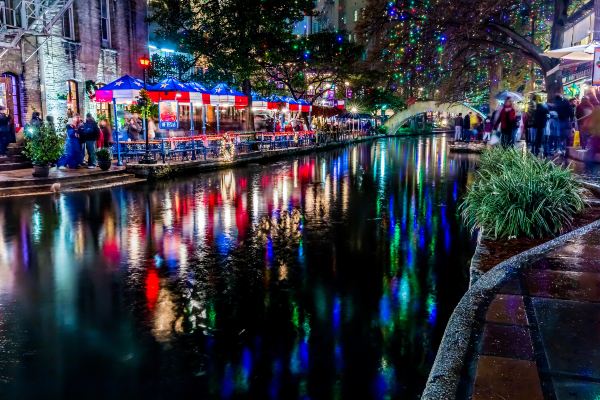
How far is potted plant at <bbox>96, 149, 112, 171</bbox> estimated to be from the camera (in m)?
19.8

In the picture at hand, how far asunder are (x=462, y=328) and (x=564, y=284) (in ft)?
6.27

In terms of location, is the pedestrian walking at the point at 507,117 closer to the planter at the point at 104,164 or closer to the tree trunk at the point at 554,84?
the tree trunk at the point at 554,84

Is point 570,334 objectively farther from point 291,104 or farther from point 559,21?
point 291,104

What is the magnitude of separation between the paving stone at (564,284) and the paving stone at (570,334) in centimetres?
22

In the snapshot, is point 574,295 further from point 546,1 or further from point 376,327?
point 546,1

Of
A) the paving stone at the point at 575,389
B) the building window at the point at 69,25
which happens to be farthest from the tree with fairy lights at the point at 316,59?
the paving stone at the point at 575,389

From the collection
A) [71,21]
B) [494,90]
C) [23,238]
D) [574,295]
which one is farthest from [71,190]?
[494,90]

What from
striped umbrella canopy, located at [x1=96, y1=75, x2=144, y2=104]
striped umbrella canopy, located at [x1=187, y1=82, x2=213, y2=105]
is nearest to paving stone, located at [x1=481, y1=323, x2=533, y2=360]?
striped umbrella canopy, located at [x1=96, y1=75, x2=144, y2=104]

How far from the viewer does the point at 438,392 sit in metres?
3.93

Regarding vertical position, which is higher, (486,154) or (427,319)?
(486,154)

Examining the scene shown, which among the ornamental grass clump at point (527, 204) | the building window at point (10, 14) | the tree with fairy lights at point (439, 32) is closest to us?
the ornamental grass clump at point (527, 204)

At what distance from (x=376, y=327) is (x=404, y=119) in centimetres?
7388

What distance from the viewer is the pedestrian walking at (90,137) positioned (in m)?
20.9

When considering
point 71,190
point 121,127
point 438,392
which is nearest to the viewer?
point 438,392
